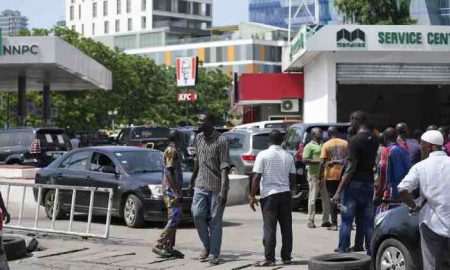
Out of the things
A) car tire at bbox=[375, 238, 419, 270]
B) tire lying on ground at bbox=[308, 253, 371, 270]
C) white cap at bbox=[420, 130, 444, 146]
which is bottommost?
tire lying on ground at bbox=[308, 253, 371, 270]

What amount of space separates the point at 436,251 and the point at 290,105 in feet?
93.5

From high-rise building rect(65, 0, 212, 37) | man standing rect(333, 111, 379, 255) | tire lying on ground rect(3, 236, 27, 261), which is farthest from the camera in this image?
high-rise building rect(65, 0, 212, 37)

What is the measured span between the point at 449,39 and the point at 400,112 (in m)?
11.5

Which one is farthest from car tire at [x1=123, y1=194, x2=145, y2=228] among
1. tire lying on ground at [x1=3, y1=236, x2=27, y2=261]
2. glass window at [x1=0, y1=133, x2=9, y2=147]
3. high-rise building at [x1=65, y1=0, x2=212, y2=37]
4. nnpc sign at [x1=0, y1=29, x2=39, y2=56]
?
high-rise building at [x1=65, y1=0, x2=212, y2=37]

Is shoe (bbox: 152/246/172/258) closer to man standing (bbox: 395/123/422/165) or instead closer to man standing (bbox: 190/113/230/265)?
man standing (bbox: 190/113/230/265)

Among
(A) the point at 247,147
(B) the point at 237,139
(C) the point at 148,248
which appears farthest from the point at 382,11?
(C) the point at 148,248

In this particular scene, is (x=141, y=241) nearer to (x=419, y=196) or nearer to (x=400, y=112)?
(x=419, y=196)

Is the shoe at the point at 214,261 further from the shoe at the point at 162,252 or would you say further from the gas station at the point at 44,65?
the gas station at the point at 44,65

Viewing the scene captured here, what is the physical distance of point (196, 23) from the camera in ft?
472

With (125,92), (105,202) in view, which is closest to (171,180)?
(105,202)

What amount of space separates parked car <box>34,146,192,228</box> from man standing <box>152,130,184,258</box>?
3.03m

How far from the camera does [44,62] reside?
3006 centimetres

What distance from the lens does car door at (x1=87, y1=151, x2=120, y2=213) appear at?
14.2 m

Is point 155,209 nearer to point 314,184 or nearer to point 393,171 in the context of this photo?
point 314,184
